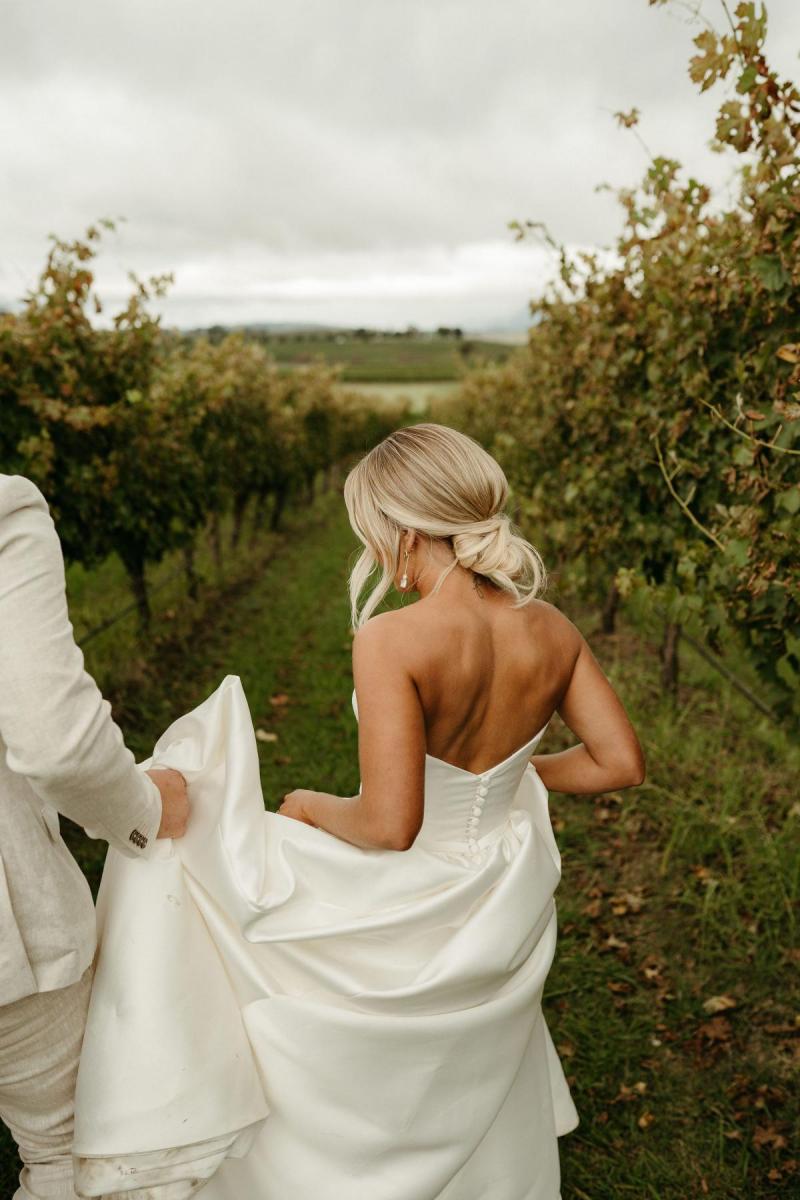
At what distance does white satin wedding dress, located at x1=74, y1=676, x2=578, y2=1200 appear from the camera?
1939 mm

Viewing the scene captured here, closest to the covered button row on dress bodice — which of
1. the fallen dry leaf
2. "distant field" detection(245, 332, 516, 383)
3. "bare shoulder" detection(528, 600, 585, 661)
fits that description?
"bare shoulder" detection(528, 600, 585, 661)

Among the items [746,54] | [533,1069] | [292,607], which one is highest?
[746,54]

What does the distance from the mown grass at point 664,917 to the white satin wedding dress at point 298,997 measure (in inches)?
46.8

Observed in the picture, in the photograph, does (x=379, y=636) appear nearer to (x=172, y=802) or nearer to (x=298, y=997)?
(x=172, y=802)

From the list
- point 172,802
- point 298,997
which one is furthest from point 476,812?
point 172,802

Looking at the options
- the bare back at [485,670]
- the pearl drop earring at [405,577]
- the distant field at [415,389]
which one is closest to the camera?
the bare back at [485,670]

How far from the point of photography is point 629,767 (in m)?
2.40

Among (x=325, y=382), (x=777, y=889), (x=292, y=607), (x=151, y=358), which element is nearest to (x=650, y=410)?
(x=777, y=889)

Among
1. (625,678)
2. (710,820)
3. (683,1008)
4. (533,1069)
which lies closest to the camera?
(533,1069)

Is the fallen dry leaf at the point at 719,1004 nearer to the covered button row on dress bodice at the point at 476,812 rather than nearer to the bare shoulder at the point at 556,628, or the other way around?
the covered button row on dress bodice at the point at 476,812

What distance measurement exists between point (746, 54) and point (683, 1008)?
369 cm

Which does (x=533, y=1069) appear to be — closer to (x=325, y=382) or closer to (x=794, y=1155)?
(x=794, y=1155)

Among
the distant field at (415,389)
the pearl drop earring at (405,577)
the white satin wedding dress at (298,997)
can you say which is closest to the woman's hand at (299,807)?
the white satin wedding dress at (298,997)

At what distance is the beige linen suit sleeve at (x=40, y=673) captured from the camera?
1525 millimetres
